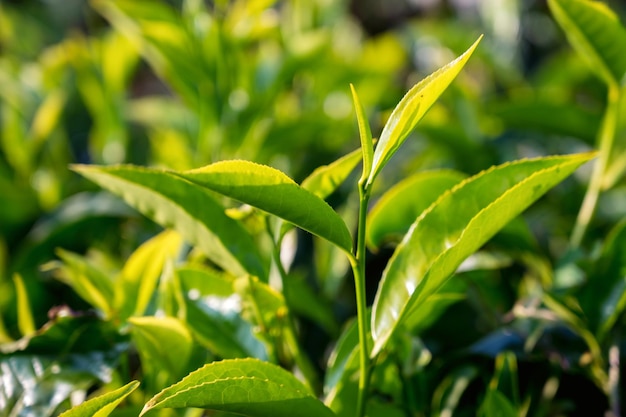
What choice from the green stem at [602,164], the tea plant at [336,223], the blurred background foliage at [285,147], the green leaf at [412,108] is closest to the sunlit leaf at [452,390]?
the blurred background foliage at [285,147]

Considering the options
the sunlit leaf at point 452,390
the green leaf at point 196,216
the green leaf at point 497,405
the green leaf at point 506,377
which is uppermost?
the green leaf at point 196,216

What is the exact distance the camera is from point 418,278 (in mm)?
629

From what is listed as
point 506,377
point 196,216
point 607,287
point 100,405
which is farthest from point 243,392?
point 607,287

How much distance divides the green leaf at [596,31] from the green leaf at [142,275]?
0.47 meters

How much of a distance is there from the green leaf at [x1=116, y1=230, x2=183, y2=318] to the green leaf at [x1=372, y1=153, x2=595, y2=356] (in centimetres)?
27

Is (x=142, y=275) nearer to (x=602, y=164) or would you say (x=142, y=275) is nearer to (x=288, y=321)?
(x=288, y=321)

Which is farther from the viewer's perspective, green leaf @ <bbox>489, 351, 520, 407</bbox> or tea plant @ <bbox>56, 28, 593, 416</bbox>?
green leaf @ <bbox>489, 351, 520, 407</bbox>

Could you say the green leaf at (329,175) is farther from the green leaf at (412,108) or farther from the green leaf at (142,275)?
the green leaf at (142,275)

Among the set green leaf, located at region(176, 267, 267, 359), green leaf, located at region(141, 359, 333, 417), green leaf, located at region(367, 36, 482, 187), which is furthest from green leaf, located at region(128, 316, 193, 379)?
green leaf, located at region(367, 36, 482, 187)

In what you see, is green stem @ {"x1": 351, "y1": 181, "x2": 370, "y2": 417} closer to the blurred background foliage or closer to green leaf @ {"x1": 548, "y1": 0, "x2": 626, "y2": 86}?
the blurred background foliage

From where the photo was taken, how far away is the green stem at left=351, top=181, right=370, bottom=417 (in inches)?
22.5

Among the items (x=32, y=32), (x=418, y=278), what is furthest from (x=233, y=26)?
(x=32, y=32)

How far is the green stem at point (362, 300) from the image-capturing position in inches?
22.5

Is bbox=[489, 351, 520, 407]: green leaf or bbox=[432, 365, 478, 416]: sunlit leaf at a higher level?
bbox=[489, 351, 520, 407]: green leaf
